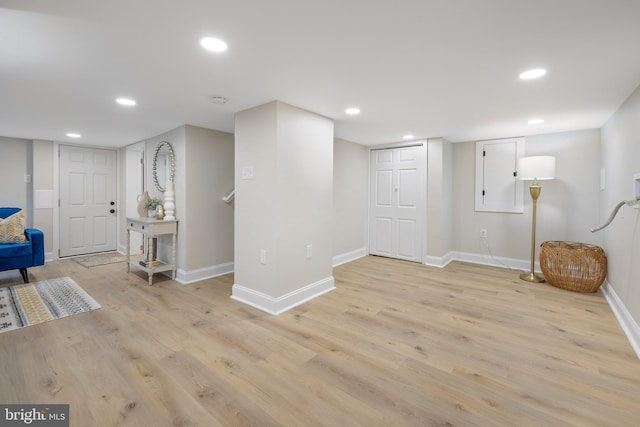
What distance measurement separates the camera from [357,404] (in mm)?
1619

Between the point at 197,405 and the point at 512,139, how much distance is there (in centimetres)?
519

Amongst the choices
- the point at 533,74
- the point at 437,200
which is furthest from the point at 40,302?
the point at 437,200

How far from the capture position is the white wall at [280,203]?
2.84 metres

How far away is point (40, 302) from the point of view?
3.05 metres

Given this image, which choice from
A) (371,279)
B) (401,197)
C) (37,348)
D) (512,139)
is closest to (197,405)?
(37,348)

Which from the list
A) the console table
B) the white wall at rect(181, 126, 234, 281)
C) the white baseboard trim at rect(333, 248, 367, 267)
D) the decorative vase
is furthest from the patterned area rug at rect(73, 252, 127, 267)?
the white baseboard trim at rect(333, 248, 367, 267)

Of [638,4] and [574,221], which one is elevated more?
[638,4]

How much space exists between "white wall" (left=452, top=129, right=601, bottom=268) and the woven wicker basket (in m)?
0.55

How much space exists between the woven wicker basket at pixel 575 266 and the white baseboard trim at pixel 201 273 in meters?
4.39

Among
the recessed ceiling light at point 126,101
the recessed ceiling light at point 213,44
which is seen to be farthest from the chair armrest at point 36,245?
the recessed ceiling light at point 213,44

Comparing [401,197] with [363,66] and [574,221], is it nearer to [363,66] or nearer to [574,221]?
[574,221]

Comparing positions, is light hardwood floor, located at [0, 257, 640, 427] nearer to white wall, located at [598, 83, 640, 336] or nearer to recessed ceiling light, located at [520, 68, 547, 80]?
white wall, located at [598, 83, 640, 336]

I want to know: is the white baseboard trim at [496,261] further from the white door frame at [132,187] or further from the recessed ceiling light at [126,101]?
the white door frame at [132,187]

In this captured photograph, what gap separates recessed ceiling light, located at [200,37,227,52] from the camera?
169 centimetres
